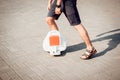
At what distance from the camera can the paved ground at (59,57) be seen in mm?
4703

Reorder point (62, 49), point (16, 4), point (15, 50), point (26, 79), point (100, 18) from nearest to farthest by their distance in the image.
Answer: point (26, 79), point (62, 49), point (15, 50), point (100, 18), point (16, 4)

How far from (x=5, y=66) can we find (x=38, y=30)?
2.26 metres

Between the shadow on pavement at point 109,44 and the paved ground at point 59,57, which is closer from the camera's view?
the paved ground at point 59,57

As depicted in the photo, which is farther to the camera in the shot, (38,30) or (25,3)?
(25,3)

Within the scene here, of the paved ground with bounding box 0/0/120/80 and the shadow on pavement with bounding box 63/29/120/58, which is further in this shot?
the shadow on pavement with bounding box 63/29/120/58

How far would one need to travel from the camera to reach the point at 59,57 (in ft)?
17.7

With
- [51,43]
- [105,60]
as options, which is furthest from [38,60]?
[105,60]

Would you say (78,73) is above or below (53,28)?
below

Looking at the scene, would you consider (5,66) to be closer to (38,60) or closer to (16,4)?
(38,60)

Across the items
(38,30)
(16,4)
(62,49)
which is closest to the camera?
(62,49)

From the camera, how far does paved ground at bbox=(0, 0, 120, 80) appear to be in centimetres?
470

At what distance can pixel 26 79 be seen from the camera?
4.52 m

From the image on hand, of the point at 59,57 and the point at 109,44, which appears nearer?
the point at 59,57

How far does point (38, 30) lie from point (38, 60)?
1.98m
